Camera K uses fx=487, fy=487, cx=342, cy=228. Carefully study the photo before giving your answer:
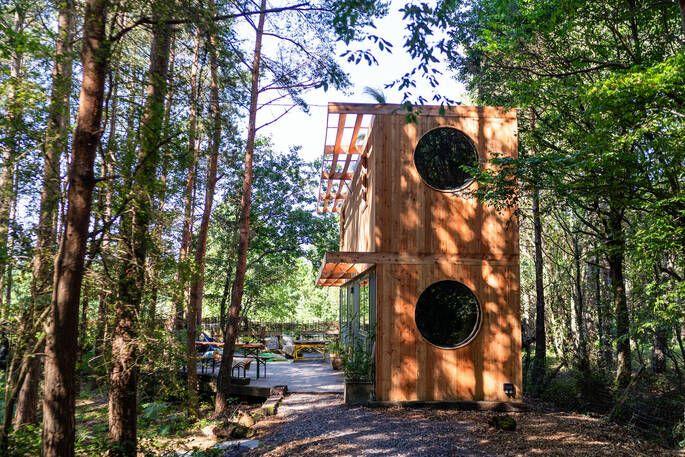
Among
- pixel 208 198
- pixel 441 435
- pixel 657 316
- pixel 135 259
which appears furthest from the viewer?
pixel 208 198

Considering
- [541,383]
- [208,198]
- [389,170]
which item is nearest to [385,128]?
[389,170]

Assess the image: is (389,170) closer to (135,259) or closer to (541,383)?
(135,259)

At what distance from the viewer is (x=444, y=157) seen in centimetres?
977

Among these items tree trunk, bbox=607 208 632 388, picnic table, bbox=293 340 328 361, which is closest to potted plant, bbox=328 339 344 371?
picnic table, bbox=293 340 328 361

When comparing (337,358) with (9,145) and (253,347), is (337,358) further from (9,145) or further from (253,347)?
(9,145)

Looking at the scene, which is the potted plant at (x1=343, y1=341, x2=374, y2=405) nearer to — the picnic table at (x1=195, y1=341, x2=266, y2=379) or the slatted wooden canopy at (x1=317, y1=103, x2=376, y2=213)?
the picnic table at (x1=195, y1=341, x2=266, y2=379)

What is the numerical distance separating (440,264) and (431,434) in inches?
131

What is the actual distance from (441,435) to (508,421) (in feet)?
4.00

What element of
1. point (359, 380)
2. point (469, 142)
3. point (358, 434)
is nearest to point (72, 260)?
point (358, 434)

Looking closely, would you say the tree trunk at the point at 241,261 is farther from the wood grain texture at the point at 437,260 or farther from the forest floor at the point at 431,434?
the wood grain texture at the point at 437,260

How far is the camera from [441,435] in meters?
6.98

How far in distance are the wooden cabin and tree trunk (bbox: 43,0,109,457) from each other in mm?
5249

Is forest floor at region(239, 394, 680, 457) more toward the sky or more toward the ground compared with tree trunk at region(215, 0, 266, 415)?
more toward the ground

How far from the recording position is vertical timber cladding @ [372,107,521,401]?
9031 millimetres
